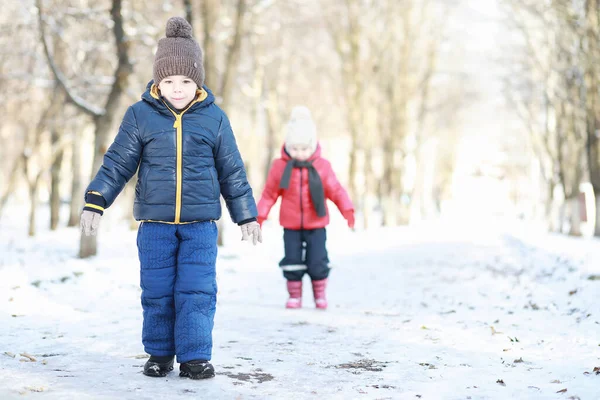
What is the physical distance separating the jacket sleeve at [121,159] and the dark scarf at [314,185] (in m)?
3.33

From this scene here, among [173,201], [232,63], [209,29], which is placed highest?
[209,29]

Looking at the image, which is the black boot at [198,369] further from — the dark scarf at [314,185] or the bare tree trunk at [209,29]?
the bare tree trunk at [209,29]

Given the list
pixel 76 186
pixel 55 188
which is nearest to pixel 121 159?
pixel 55 188

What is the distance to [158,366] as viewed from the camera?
13.7 feet

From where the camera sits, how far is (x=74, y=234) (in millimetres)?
18922

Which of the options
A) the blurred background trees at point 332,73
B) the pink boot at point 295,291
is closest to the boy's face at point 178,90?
the pink boot at point 295,291

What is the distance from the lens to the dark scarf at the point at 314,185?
292 inches

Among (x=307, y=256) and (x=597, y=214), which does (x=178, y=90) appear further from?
(x=597, y=214)

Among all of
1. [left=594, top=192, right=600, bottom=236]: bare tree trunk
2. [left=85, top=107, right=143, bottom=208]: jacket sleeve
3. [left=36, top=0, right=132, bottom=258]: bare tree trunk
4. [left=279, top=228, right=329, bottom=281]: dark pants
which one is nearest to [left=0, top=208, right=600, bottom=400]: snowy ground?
[left=279, top=228, right=329, bottom=281]: dark pants

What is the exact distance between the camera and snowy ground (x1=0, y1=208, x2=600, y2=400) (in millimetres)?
3957

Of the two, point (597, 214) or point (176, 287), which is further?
point (597, 214)

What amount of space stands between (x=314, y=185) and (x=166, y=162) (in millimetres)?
3455

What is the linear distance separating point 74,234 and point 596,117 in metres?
12.8

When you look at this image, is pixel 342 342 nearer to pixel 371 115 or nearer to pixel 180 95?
pixel 180 95
